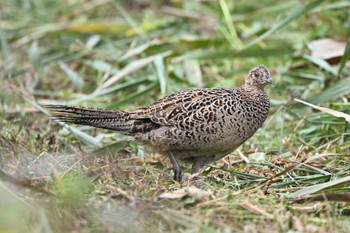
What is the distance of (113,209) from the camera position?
156 inches

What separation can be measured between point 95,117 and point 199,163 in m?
0.81

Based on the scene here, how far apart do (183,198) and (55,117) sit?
1.86 metres

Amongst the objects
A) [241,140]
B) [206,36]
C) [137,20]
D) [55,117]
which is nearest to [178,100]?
[241,140]

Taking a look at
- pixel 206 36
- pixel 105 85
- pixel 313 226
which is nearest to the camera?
pixel 313 226

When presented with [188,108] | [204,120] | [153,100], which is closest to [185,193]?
[204,120]

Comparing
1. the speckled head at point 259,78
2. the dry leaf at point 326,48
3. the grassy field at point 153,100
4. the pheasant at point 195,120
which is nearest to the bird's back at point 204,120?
the pheasant at point 195,120

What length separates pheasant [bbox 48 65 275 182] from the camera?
5105 mm

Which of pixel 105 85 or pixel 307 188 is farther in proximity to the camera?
pixel 105 85

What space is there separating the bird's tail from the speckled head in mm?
910

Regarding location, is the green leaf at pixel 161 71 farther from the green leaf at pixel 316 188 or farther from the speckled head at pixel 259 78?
the green leaf at pixel 316 188

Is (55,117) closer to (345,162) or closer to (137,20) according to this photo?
(345,162)

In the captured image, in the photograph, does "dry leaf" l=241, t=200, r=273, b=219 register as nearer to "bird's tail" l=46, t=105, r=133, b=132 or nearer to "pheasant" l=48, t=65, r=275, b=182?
"pheasant" l=48, t=65, r=275, b=182

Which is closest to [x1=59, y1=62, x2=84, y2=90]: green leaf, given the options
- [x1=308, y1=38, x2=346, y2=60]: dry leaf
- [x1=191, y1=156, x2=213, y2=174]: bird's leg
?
[x1=308, y1=38, x2=346, y2=60]: dry leaf

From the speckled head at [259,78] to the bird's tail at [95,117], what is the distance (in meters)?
0.91
